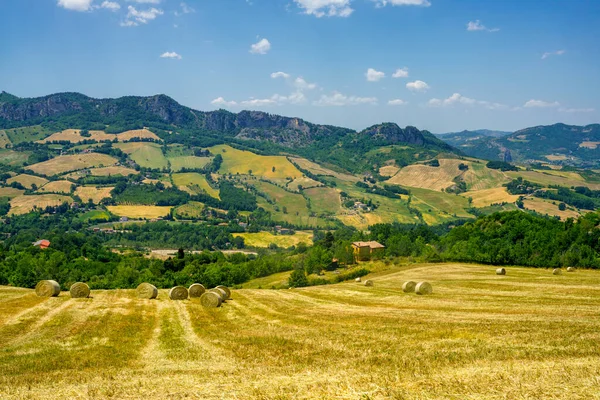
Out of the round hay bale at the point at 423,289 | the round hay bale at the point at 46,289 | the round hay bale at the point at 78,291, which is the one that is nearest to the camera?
the round hay bale at the point at 46,289

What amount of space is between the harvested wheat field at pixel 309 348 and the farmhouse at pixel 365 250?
8282cm

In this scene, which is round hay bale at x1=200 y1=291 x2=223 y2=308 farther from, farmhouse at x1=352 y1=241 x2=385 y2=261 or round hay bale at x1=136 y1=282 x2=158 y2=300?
farmhouse at x1=352 y1=241 x2=385 y2=261

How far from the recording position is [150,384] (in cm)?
1702

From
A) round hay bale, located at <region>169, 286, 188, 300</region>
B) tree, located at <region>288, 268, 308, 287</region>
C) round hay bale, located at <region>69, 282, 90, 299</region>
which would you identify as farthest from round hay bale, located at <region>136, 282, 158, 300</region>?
tree, located at <region>288, 268, 308, 287</region>

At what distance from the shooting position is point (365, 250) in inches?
5017

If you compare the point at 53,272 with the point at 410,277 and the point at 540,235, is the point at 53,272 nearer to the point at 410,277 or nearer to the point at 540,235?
the point at 410,277

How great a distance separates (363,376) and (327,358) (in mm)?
3990

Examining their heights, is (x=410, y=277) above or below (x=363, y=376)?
below

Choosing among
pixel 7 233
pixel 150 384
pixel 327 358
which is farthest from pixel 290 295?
pixel 7 233

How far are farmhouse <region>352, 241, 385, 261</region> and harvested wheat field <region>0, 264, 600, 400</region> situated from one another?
82.8m

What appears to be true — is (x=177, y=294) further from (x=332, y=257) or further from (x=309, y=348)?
(x=332, y=257)

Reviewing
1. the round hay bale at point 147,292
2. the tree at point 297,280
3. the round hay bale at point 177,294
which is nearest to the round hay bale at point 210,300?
the round hay bale at point 177,294

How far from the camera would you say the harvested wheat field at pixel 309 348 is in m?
15.4

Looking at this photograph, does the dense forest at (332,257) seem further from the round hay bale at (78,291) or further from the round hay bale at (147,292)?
the round hay bale at (78,291)
